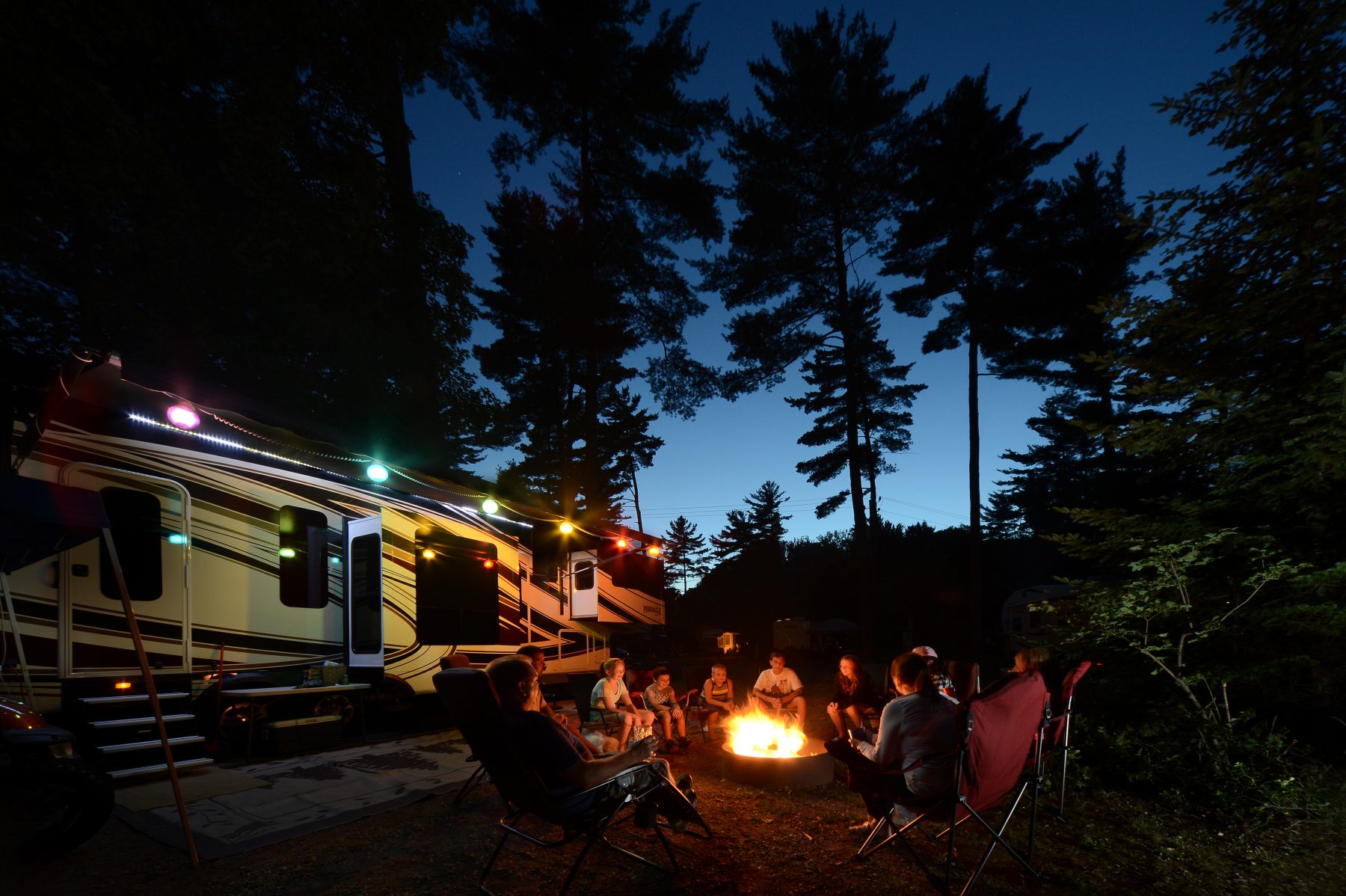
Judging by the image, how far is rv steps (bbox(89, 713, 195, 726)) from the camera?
16.4 feet

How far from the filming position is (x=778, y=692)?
7.21 metres

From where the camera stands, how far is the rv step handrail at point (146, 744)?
198 inches

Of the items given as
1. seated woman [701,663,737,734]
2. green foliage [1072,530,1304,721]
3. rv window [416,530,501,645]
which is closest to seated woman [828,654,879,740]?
seated woman [701,663,737,734]

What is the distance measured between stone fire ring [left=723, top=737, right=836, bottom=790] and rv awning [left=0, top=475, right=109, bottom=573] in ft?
15.3

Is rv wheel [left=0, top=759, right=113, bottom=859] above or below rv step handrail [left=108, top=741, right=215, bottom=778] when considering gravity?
above

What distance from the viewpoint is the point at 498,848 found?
341cm

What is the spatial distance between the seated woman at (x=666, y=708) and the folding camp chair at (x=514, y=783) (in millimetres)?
3317

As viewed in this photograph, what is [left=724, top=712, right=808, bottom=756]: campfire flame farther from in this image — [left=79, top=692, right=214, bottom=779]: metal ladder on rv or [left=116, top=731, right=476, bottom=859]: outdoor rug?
[left=79, top=692, right=214, bottom=779]: metal ladder on rv

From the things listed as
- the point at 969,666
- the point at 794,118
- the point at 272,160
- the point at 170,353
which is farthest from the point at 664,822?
the point at 794,118

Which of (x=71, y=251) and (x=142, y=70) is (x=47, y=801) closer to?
(x=71, y=251)

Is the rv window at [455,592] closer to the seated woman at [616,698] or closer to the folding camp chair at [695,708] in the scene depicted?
the seated woman at [616,698]

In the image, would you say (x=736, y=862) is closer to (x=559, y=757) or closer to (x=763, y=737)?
(x=559, y=757)

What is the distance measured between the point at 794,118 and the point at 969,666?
15.1 m

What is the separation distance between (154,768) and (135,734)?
370mm
